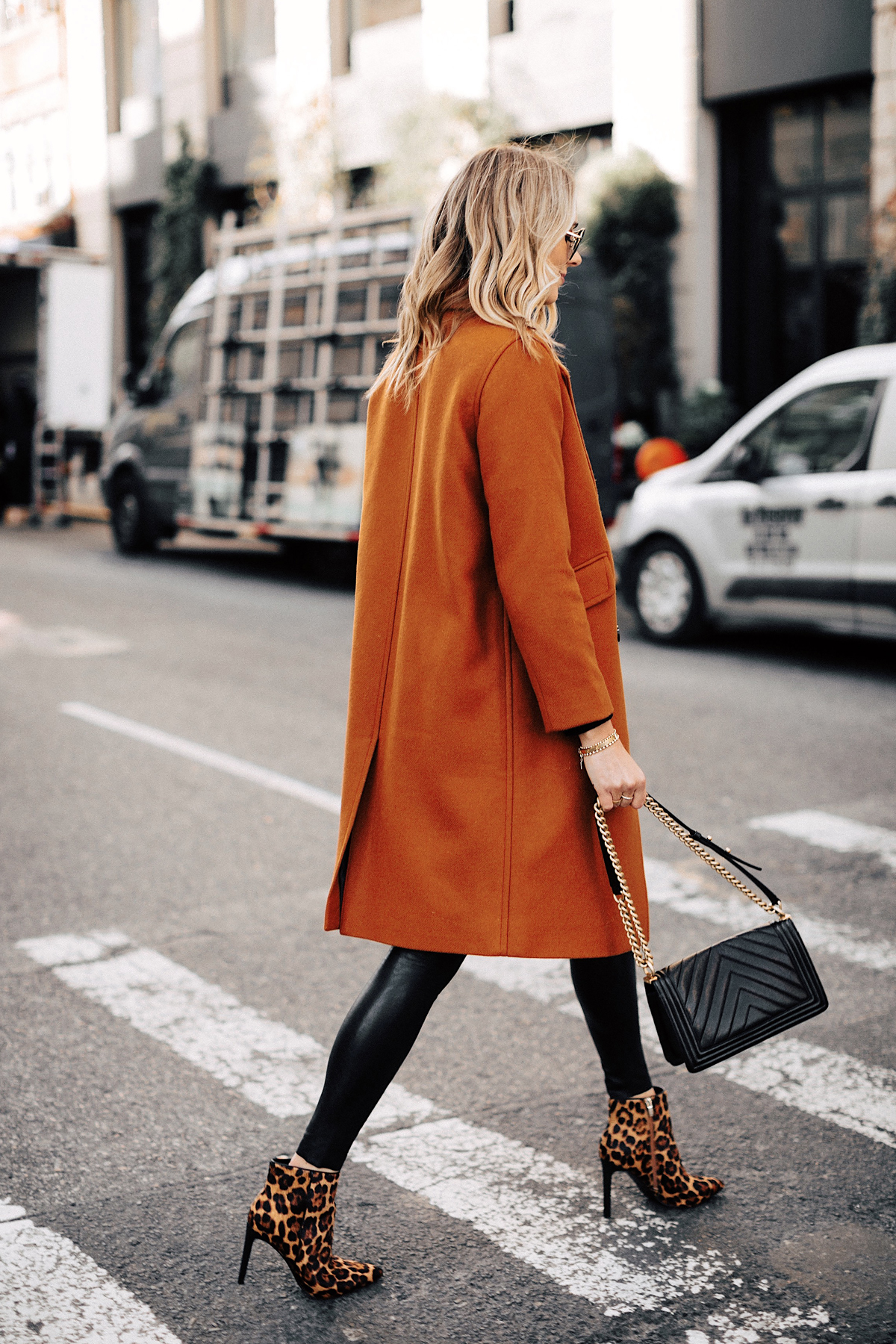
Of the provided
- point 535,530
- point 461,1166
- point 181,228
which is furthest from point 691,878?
point 181,228

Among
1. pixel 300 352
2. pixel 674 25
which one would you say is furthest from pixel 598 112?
pixel 300 352

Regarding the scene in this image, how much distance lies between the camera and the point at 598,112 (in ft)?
55.4

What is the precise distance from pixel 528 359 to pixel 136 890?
10.1 feet

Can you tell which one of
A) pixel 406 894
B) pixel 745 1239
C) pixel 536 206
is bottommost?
pixel 745 1239

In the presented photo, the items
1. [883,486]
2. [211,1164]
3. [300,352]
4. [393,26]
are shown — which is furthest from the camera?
[393,26]

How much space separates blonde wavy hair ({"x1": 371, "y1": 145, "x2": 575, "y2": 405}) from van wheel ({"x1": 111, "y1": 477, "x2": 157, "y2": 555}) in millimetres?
12932

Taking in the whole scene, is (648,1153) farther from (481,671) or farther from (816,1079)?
(481,671)

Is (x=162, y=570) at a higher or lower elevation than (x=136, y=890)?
higher

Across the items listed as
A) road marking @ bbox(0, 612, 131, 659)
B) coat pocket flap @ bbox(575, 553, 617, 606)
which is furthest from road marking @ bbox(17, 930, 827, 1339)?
road marking @ bbox(0, 612, 131, 659)

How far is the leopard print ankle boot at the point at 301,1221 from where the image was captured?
2689 mm

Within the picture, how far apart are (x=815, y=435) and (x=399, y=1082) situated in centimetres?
645

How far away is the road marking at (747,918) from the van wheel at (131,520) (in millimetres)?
10785

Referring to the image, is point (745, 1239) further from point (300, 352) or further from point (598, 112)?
point (598, 112)

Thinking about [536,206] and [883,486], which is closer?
[536,206]
